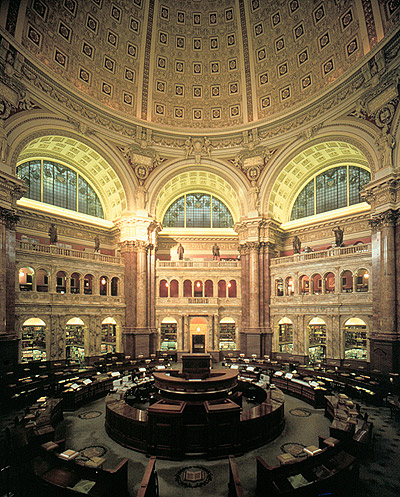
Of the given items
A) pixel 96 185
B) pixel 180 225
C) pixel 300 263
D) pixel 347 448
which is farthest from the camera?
pixel 180 225

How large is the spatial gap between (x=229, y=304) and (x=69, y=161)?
20.8m

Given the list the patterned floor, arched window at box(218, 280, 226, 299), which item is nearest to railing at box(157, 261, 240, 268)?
arched window at box(218, 280, 226, 299)

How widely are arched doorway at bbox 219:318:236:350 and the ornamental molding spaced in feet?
55.4

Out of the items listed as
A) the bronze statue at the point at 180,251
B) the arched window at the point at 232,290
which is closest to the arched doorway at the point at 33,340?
the bronze statue at the point at 180,251

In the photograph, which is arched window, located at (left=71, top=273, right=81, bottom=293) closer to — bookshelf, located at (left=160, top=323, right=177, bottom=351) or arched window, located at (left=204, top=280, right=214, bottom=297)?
bookshelf, located at (left=160, top=323, right=177, bottom=351)

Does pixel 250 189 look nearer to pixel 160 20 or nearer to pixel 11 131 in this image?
pixel 160 20

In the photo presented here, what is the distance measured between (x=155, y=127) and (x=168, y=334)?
20.1 m

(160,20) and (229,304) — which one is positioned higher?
(160,20)

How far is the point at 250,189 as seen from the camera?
31.3 metres

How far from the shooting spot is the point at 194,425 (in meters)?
11.5

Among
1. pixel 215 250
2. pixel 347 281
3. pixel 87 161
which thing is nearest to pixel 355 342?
pixel 347 281

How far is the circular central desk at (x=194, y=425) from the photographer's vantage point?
36.8 ft

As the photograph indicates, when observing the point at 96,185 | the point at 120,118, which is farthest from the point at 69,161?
the point at 120,118

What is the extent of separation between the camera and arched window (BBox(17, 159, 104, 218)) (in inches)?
1107
